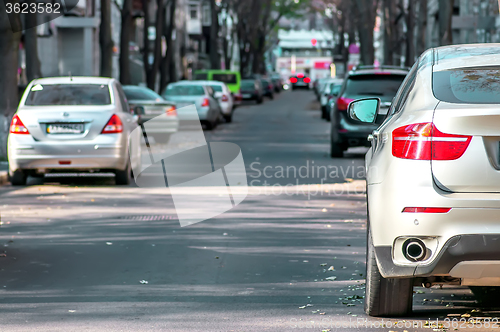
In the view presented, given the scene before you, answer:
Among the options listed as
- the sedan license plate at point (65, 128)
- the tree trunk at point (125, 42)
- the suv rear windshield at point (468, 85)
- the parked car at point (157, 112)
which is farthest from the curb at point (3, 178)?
the tree trunk at point (125, 42)

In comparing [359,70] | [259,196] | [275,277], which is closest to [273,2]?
[359,70]

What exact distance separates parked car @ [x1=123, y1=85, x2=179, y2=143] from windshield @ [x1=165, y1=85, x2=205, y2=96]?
3.88 metres

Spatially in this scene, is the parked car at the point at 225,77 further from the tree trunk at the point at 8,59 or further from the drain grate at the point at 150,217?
the drain grate at the point at 150,217

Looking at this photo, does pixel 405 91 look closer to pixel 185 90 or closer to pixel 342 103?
pixel 342 103

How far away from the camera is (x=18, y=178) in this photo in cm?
1462

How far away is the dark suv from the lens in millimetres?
18250

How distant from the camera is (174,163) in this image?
18.4 metres

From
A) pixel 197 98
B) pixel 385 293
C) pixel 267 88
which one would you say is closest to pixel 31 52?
pixel 197 98

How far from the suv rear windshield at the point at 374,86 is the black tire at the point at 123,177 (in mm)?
5508

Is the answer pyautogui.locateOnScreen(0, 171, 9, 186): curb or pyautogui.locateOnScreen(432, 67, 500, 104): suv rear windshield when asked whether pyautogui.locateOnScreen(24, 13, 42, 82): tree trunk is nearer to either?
pyautogui.locateOnScreen(0, 171, 9, 186): curb

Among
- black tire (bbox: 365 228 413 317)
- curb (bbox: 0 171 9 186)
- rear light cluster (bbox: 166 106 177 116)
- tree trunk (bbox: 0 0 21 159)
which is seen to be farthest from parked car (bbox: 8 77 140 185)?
rear light cluster (bbox: 166 106 177 116)

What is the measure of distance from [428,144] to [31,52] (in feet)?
72.7

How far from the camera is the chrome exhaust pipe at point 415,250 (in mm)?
5258

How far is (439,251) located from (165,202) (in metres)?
Answer: 7.67
